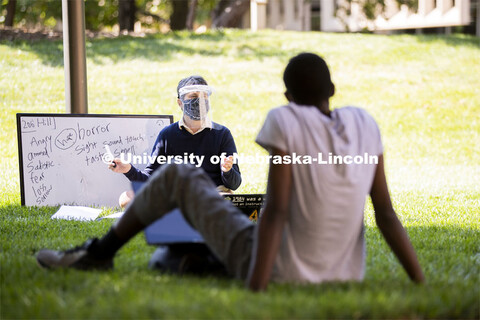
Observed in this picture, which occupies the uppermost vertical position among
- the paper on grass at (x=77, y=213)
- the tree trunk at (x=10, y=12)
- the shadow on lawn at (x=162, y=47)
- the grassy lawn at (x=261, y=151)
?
the tree trunk at (x=10, y=12)

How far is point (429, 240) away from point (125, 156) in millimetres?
3396

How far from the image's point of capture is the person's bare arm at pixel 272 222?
326cm

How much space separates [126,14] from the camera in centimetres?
2714

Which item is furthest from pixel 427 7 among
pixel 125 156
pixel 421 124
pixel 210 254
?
pixel 210 254

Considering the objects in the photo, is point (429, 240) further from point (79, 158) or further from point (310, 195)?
point (79, 158)

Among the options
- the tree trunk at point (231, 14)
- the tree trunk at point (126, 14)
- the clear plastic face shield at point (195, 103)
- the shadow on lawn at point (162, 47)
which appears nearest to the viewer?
the clear plastic face shield at point (195, 103)

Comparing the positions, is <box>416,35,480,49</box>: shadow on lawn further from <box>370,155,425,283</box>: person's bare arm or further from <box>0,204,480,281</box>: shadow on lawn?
<box>370,155,425,283</box>: person's bare arm

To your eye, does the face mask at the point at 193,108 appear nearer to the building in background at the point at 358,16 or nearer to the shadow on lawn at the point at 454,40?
the shadow on lawn at the point at 454,40

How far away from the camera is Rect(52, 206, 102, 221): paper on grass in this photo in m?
6.70

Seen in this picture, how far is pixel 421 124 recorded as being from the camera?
1500 cm

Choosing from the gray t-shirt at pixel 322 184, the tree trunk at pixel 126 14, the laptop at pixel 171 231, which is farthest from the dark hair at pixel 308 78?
the tree trunk at pixel 126 14

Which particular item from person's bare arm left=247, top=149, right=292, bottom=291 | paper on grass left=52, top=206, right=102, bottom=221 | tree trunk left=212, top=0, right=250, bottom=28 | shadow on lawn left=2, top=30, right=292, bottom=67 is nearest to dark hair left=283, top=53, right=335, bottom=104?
person's bare arm left=247, top=149, right=292, bottom=291

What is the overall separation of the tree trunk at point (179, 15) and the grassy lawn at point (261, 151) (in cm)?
606

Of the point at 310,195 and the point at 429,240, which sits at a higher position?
the point at 310,195
